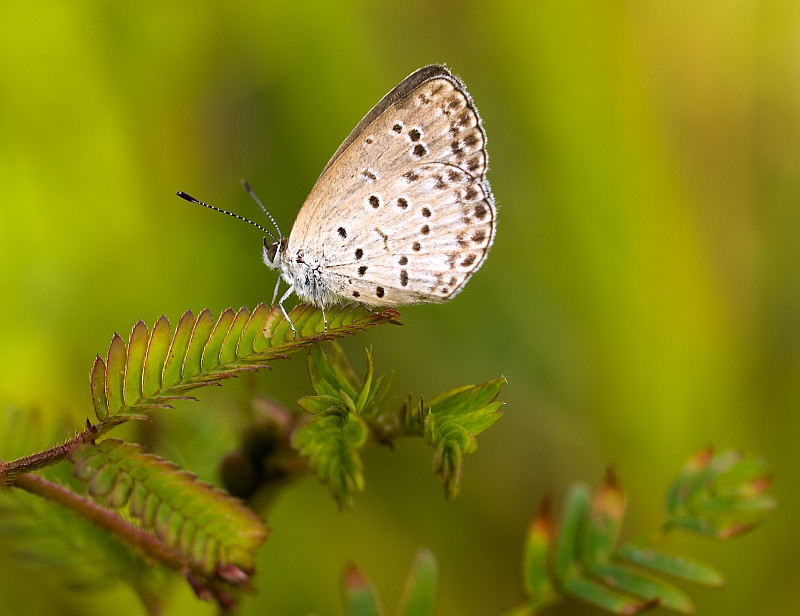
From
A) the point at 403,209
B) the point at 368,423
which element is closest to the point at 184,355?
the point at 368,423

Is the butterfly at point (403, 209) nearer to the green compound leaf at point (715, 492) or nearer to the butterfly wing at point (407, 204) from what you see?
the butterfly wing at point (407, 204)

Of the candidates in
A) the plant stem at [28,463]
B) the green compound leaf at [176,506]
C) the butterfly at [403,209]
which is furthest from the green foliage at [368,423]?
the butterfly at [403,209]

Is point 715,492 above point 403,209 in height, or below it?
A: below

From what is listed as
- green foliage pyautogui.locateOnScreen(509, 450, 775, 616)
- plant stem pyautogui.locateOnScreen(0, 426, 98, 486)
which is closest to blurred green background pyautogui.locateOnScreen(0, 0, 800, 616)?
green foliage pyautogui.locateOnScreen(509, 450, 775, 616)

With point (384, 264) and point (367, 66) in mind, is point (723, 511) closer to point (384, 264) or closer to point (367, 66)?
point (384, 264)

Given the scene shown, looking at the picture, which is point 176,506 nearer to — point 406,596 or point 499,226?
point 406,596

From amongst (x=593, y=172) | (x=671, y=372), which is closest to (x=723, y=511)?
(x=671, y=372)
